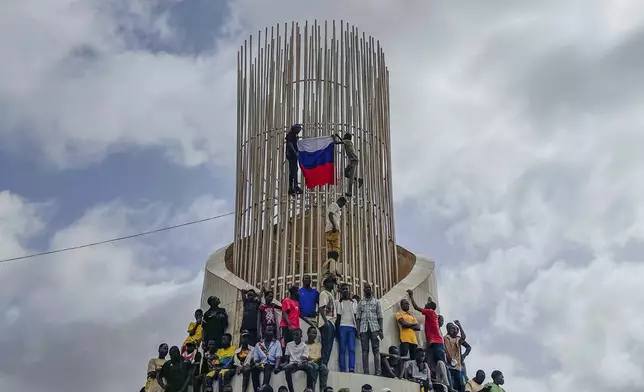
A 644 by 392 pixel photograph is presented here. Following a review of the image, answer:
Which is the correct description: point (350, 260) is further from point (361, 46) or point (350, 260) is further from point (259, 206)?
point (361, 46)

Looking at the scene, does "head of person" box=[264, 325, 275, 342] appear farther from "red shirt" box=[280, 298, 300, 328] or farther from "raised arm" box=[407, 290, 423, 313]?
"raised arm" box=[407, 290, 423, 313]

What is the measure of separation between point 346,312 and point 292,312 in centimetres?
102

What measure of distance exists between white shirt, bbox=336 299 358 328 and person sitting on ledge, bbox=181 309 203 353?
281cm

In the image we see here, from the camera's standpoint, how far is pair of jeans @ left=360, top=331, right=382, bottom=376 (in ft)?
53.9

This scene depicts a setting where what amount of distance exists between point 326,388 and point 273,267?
472 cm

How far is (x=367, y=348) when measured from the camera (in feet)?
54.2

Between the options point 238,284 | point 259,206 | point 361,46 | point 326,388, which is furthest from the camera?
point 361,46

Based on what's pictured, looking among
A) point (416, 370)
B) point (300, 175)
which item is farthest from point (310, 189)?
point (416, 370)

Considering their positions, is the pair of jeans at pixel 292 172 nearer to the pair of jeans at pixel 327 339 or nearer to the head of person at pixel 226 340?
the head of person at pixel 226 340

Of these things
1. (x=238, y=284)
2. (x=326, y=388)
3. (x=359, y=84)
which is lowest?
(x=326, y=388)

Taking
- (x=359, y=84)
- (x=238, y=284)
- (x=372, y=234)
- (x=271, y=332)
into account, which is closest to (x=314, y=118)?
(x=359, y=84)

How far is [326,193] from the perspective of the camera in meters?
19.7

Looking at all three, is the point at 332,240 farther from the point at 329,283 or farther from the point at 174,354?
the point at 174,354

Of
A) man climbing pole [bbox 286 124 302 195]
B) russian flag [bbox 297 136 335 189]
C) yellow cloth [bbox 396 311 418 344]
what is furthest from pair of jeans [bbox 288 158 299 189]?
yellow cloth [bbox 396 311 418 344]
